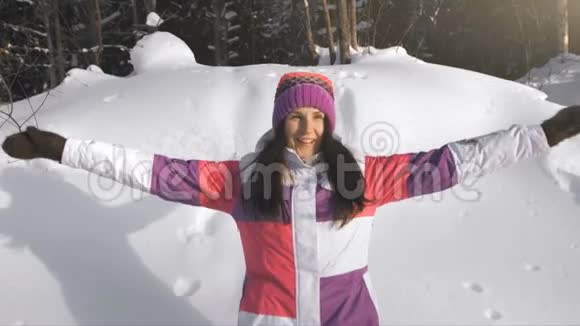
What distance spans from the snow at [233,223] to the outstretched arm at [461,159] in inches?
42.8

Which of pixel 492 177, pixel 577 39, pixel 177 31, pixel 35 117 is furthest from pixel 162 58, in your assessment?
pixel 577 39

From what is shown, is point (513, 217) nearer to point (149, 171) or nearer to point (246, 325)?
point (246, 325)

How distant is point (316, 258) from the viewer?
1486 mm

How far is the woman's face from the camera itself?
4.98ft

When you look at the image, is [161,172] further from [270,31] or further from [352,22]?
[270,31]

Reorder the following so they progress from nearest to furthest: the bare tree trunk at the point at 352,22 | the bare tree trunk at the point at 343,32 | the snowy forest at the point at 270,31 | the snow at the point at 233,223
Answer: the snow at the point at 233,223
the bare tree trunk at the point at 343,32
the bare tree trunk at the point at 352,22
the snowy forest at the point at 270,31

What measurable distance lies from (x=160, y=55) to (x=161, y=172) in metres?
4.19

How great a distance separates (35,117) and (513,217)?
12.9 feet

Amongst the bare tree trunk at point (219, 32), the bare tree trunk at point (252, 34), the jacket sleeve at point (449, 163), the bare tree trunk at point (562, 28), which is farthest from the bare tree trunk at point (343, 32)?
the bare tree trunk at point (252, 34)

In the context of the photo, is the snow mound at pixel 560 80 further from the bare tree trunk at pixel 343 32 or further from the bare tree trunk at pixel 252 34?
the bare tree trunk at pixel 252 34

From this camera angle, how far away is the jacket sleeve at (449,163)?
1.49 m

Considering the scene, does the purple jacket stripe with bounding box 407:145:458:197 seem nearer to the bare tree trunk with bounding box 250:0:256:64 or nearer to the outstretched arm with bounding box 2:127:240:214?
the outstretched arm with bounding box 2:127:240:214

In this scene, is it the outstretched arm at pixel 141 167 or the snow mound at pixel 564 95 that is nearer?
the outstretched arm at pixel 141 167

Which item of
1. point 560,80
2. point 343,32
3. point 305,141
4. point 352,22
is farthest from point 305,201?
point 560,80
